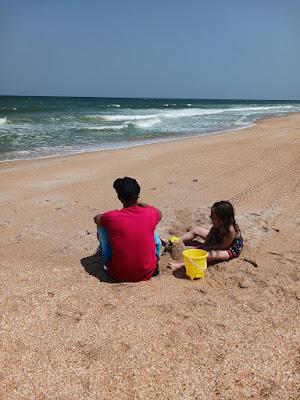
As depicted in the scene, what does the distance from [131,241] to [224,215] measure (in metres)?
1.07

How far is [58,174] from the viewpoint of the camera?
834cm

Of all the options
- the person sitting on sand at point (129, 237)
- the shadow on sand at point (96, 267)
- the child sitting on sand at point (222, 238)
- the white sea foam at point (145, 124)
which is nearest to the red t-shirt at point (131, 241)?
the person sitting on sand at point (129, 237)

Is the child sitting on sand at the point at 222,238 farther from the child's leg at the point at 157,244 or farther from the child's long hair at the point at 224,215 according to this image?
the child's leg at the point at 157,244

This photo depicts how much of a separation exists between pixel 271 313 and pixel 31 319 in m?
1.81

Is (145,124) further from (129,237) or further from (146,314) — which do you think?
(146,314)

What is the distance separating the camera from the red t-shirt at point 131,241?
3611 millimetres

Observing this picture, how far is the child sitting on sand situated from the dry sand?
0.11 m

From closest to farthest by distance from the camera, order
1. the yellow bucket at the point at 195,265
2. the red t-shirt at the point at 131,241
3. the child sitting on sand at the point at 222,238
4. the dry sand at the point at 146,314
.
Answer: the dry sand at the point at 146,314
the red t-shirt at the point at 131,241
the yellow bucket at the point at 195,265
the child sitting on sand at the point at 222,238

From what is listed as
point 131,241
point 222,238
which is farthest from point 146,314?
point 222,238

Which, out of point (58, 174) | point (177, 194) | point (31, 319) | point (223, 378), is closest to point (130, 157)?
point (58, 174)

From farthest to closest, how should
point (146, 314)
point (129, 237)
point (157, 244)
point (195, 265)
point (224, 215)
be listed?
point (224, 215) < point (157, 244) < point (195, 265) < point (129, 237) < point (146, 314)

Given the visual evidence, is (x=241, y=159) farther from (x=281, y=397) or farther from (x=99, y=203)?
(x=281, y=397)

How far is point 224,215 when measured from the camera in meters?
4.15

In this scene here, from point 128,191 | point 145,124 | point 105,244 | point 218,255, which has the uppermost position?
point 128,191
